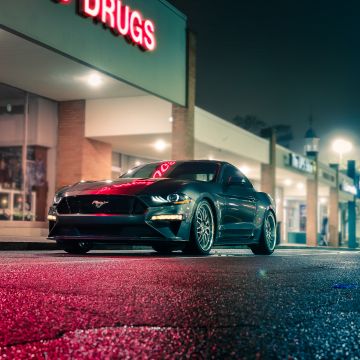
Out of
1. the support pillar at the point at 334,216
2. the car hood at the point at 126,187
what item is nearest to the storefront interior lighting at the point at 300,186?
the support pillar at the point at 334,216

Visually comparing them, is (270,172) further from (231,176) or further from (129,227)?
(129,227)

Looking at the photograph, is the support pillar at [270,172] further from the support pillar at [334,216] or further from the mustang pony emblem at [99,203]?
the mustang pony emblem at [99,203]

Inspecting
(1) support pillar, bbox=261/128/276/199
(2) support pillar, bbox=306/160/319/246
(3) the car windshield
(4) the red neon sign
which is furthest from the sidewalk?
(2) support pillar, bbox=306/160/319/246

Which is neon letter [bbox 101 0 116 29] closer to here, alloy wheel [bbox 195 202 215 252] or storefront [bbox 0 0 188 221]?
storefront [bbox 0 0 188 221]

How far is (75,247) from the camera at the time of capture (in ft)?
31.2

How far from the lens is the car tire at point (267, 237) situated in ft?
36.1

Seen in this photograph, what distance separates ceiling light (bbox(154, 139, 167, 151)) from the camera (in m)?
24.9

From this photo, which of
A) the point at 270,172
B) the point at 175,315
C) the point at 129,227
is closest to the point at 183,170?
the point at 129,227

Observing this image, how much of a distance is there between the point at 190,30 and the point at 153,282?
19.9 metres

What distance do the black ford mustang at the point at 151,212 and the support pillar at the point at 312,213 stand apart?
1194 inches

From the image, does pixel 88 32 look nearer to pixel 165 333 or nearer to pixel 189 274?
pixel 189 274

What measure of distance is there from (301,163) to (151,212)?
30284 mm

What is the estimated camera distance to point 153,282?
15.9ft

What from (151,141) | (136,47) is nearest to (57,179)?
(151,141)
